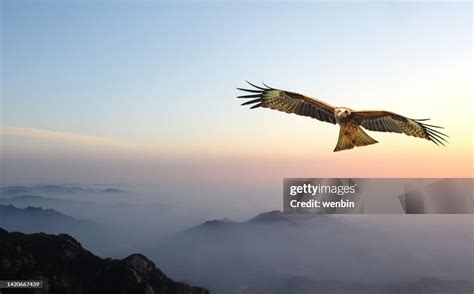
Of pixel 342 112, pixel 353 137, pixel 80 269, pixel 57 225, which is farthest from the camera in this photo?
pixel 57 225

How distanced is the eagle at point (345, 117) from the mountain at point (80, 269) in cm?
412

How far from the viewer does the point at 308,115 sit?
7168 millimetres

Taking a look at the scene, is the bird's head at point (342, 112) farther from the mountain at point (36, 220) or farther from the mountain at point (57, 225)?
the mountain at point (36, 220)

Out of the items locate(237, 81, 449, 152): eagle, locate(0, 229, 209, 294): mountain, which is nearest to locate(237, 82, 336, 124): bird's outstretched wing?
locate(237, 81, 449, 152): eagle

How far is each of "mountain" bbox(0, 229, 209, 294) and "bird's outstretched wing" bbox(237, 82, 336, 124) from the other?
161 inches

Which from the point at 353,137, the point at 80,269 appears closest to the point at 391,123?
the point at 353,137

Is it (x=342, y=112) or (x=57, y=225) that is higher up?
(x=342, y=112)

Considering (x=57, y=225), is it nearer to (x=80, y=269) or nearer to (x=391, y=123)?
(x=80, y=269)

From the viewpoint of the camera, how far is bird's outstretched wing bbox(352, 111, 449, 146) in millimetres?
6770

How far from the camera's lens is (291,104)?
7051 mm

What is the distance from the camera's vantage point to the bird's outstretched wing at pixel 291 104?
6973mm

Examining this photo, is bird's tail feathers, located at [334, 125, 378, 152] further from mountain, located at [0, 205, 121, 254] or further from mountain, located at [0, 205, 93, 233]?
mountain, located at [0, 205, 93, 233]

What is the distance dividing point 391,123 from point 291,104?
4.79ft

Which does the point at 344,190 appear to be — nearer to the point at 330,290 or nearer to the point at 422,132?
the point at 422,132
